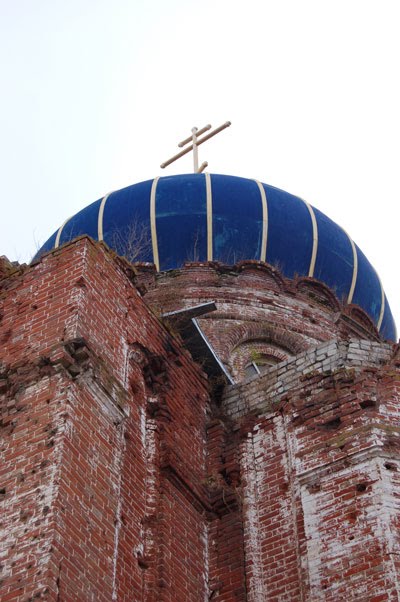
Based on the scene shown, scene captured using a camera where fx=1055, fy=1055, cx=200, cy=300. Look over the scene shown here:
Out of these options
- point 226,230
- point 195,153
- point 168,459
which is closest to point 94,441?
point 168,459

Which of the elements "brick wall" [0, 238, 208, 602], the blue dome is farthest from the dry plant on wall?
"brick wall" [0, 238, 208, 602]

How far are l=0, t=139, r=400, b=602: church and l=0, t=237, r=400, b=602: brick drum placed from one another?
2cm

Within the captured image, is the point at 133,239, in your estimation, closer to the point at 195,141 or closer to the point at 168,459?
the point at 195,141

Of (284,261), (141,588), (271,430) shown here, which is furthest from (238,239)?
(141,588)

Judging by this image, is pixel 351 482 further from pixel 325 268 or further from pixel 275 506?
pixel 325 268

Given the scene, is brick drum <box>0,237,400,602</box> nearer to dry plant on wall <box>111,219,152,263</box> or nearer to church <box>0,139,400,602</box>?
church <box>0,139,400,602</box>

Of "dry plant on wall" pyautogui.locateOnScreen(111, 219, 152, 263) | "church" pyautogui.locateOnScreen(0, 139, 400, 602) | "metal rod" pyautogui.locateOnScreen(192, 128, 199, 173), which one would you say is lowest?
"church" pyautogui.locateOnScreen(0, 139, 400, 602)

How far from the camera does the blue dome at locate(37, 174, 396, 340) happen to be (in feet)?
53.6

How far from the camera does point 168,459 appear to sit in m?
9.48

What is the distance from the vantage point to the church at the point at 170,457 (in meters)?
7.82

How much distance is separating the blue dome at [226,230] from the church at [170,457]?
4.78 metres

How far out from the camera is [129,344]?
9.91 meters

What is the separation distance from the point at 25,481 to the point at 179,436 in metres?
2.49

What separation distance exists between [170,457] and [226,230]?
735cm
